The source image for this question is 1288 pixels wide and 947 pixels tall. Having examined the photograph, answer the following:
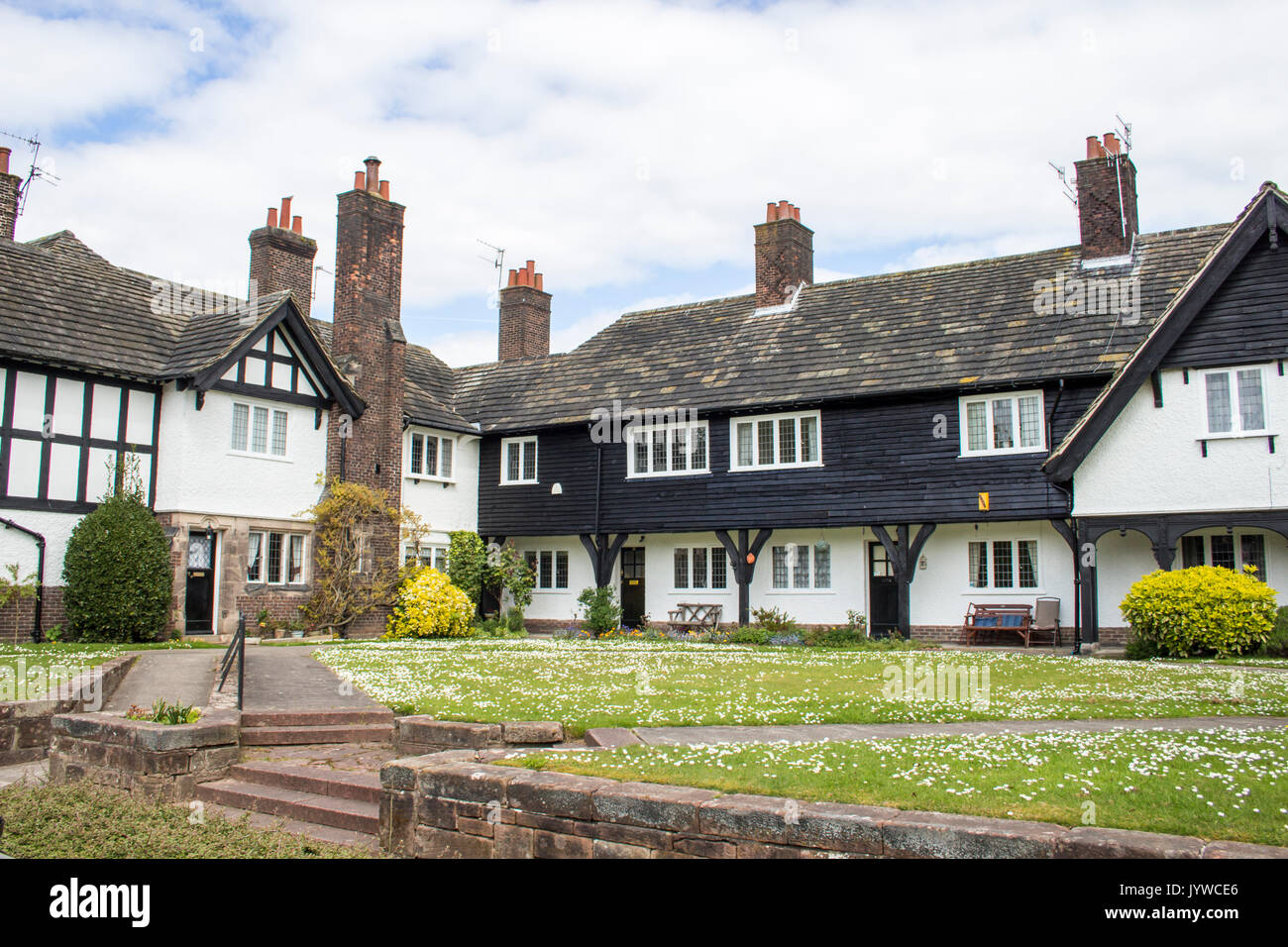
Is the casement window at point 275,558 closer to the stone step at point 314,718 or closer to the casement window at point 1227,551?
the stone step at point 314,718

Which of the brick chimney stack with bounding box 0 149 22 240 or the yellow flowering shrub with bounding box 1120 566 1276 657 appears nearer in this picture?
the yellow flowering shrub with bounding box 1120 566 1276 657

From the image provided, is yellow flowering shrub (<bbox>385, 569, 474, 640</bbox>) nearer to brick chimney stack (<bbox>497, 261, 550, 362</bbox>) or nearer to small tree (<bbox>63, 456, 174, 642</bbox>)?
small tree (<bbox>63, 456, 174, 642</bbox>)

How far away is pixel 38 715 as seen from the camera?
36.6 ft

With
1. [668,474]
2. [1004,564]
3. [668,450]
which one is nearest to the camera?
[1004,564]

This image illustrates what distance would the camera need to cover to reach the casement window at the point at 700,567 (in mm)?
28328

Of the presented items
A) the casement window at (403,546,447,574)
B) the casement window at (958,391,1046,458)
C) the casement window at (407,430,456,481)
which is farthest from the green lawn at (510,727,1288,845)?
the casement window at (407,430,456,481)

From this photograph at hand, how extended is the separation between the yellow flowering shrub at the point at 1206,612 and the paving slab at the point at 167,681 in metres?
16.3

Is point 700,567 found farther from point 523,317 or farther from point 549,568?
point 523,317

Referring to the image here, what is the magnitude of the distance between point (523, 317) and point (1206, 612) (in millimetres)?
24134

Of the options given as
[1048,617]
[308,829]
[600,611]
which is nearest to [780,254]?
[600,611]

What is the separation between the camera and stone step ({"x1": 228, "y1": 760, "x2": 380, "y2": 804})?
28.6 feet

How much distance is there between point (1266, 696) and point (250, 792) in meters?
11.2

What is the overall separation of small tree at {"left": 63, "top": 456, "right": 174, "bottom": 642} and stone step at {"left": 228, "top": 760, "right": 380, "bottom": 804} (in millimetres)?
13031

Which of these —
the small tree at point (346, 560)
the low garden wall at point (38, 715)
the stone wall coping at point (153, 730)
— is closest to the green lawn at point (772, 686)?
the stone wall coping at point (153, 730)
